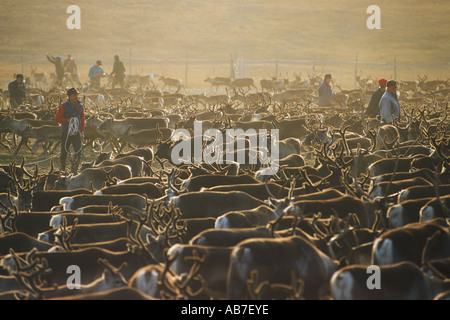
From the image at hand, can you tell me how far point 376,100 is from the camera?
43.3 feet

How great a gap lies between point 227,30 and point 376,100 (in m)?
60.2

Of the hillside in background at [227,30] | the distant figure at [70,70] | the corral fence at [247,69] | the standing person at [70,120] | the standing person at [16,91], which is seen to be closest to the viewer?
the standing person at [70,120]

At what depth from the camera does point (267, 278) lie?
16.4ft

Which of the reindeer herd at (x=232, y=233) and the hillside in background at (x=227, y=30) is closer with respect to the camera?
the reindeer herd at (x=232, y=233)

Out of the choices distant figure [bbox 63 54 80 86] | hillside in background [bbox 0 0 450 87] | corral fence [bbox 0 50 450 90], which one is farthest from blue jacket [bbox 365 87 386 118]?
hillside in background [bbox 0 0 450 87]

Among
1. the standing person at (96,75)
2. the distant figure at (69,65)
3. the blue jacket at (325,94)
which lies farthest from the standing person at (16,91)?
the distant figure at (69,65)

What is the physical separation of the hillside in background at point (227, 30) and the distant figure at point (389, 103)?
144 feet

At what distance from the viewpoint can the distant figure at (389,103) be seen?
38.6 feet

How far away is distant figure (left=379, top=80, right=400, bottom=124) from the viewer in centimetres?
1177

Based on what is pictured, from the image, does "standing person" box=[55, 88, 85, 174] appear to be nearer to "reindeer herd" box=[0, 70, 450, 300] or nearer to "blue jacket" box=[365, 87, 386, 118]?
"reindeer herd" box=[0, 70, 450, 300]

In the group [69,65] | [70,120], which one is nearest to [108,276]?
[70,120]

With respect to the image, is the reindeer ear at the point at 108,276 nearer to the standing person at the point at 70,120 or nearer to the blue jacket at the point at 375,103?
the standing person at the point at 70,120
